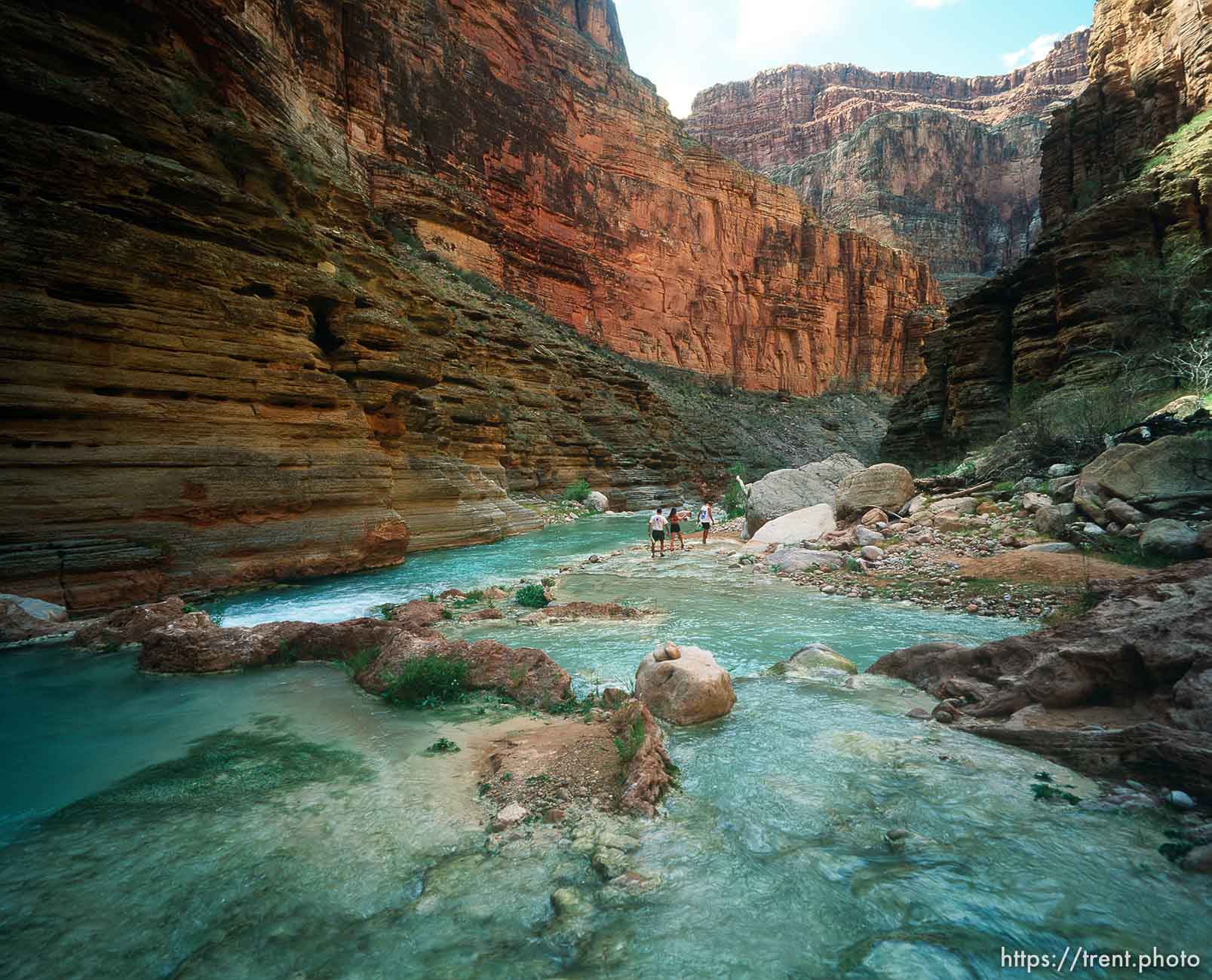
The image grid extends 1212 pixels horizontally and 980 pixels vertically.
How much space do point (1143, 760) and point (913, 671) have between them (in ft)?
5.70

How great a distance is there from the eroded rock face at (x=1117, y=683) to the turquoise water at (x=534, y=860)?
0.26 metres

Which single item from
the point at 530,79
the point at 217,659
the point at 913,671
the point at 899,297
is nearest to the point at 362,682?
the point at 217,659

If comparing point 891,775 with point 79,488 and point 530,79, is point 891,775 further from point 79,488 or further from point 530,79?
point 530,79

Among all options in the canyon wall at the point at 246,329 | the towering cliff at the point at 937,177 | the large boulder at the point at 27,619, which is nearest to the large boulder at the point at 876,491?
the canyon wall at the point at 246,329

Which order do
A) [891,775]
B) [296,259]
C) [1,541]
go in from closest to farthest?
1. [891,775]
2. [1,541]
3. [296,259]

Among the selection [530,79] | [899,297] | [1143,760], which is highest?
[530,79]

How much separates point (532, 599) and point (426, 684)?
358 centimetres

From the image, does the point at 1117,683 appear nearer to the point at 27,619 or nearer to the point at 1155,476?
the point at 1155,476

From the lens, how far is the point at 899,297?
197 feet

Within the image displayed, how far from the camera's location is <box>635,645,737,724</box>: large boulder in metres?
3.84

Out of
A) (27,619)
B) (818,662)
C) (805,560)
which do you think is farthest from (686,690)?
(27,619)

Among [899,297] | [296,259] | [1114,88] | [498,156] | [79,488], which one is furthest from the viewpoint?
[899,297]

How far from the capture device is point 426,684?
4465 mm

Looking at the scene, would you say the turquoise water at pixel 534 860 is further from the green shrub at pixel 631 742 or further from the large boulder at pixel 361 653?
the large boulder at pixel 361 653
